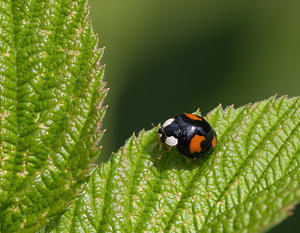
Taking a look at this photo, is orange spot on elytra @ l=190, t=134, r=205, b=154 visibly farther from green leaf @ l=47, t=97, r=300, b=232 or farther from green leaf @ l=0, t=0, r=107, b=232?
green leaf @ l=0, t=0, r=107, b=232

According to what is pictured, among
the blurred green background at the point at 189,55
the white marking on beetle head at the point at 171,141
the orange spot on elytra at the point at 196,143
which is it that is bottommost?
the orange spot on elytra at the point at 196,143

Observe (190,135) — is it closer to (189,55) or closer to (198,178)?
(198,178)

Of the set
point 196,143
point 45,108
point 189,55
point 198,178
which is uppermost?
point 189,55

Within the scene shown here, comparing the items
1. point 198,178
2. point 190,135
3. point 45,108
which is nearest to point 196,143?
point 190,135

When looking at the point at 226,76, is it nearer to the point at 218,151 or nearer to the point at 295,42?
the point at 295,42

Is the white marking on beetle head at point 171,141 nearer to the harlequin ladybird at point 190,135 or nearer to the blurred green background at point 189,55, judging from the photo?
the harlequin ladybird at point 190,135

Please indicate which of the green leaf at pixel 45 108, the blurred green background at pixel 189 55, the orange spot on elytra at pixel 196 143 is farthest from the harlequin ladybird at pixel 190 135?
the blurred green background at pixel 189 55

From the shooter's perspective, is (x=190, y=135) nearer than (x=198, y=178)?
No
